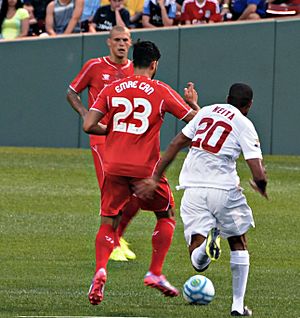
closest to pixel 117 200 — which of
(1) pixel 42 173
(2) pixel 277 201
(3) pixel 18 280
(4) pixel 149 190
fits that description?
(4) pixel 149 190

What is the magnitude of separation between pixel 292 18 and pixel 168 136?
11.1ft

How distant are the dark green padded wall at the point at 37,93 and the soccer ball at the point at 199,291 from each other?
50.0 ft

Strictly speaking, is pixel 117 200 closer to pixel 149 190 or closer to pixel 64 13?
pixel 149 190

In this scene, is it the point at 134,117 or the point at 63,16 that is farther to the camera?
the point at 63,16

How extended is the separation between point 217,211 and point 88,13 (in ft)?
50.2

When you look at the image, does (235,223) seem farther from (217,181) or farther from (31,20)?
(31,20)

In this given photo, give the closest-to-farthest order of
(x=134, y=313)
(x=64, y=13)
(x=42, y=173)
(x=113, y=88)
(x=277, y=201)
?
(x=134, y=313), (x=113, y=88), (x=277, y=201), (x=42, y=173), (x=64, y=13)

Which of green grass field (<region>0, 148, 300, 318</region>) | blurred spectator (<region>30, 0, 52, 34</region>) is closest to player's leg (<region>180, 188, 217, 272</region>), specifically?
green grass field (<region>0, 148, 300, 318</region>)

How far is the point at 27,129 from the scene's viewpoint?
25.4 meters

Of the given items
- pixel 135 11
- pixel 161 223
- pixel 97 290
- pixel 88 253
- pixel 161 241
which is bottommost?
pixel 88 253

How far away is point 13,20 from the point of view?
24094mm

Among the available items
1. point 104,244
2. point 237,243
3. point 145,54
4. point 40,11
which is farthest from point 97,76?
point 40,11

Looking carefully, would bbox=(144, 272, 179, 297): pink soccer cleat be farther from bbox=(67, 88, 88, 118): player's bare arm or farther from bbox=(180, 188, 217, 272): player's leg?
bbox=(67, 88, 88, 118): player's bare arm

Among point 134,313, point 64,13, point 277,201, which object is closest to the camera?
point 134,313
